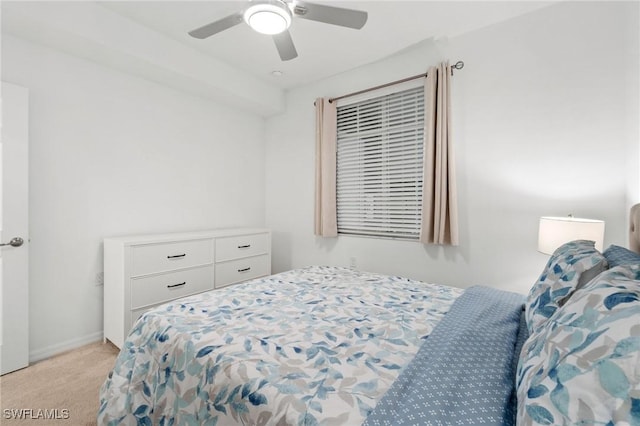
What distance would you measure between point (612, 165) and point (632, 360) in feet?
7.12

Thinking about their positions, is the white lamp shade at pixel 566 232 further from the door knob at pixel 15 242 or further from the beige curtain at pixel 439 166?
the door knob at pixel 15 242

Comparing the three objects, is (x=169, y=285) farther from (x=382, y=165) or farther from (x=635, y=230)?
(x=635, y=230)

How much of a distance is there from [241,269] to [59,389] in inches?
60.8

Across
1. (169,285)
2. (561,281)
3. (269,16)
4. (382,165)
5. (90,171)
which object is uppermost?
(269,16)

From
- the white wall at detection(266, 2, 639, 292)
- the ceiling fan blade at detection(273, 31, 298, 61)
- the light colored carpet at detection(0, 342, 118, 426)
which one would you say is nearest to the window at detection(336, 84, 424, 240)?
the white wall at detection(266, 2, 639, 292)

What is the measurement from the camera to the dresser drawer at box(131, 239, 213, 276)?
2295 mm

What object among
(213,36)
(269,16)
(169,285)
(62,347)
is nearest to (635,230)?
(269,16)

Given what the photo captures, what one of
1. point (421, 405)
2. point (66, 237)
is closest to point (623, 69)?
point (421, 405)

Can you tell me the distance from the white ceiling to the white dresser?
147cm

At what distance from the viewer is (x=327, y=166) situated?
3277 mm

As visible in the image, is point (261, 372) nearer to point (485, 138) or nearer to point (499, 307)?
point (499, 307)

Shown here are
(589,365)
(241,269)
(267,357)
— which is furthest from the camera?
(241,269)

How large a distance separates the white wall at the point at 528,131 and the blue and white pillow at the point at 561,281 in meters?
1.07

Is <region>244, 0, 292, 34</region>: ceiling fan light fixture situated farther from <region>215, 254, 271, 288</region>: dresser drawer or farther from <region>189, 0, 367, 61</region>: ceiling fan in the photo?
<region>215, 254, 271, 288</region>: dresser drawer
